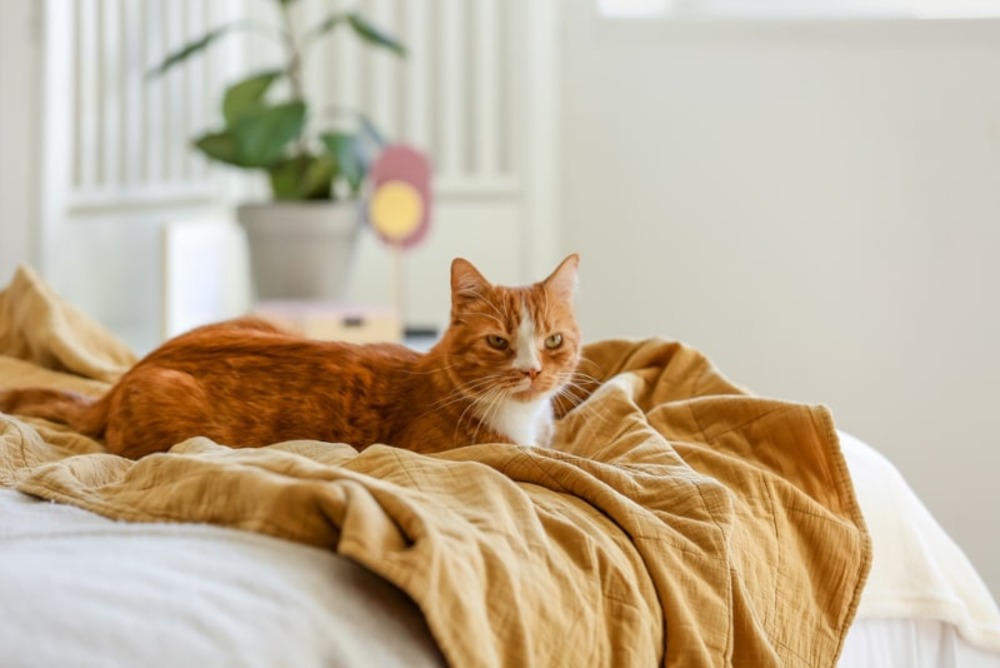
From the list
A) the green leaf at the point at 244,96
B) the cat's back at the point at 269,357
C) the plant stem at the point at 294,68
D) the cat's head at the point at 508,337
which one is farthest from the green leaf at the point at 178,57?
the cat's head at the point at 508,337

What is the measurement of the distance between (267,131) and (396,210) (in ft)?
1.14

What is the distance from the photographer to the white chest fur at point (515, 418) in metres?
1.38

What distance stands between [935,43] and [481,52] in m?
1.16

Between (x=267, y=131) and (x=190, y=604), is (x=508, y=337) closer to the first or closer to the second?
(x=190, y=604)

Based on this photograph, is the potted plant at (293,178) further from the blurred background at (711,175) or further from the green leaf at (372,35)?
the blurred background at (711,175)

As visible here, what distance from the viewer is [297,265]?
329 cm

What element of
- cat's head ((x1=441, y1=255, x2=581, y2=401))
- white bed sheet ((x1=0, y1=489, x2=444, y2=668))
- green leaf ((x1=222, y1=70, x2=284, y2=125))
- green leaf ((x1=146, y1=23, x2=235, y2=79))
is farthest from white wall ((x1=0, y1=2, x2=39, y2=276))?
white bed sheet ((x1=0, y1=489, x2=444, y2=668))

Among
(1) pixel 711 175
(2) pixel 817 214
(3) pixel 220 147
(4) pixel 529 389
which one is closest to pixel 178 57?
(3) pixel 220 147

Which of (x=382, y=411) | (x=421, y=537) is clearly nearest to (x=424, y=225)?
(x=382, y=411)

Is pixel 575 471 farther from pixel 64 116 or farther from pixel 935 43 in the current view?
pixel 935 43

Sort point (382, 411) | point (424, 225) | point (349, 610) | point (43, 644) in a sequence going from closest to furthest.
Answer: point (43, 644) < point (349, 610) < point (382, 411) < point (424, 225)

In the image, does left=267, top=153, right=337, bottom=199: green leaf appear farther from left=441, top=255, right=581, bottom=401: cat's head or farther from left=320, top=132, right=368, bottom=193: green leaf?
left=441, top=255, right=581, bottom=401: cat's head

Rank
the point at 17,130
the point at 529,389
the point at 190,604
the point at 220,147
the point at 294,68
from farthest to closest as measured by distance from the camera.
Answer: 1. the point at 294,68
2. the point at 220,147
3. the point at 17,130
4. the point at 529,389
5. the point at 190,604

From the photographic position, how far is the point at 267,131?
3.19 m
